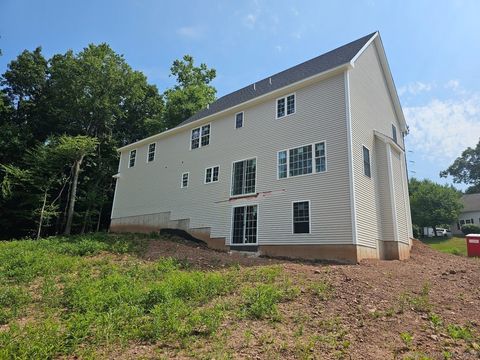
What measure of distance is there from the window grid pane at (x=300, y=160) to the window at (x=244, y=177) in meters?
2.06

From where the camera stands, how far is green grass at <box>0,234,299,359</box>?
5051 mm

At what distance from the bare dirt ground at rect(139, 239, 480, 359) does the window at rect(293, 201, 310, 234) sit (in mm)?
4041

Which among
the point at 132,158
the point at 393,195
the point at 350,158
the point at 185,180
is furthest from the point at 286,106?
the point at 132,158

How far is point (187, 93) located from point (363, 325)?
30.0 metres

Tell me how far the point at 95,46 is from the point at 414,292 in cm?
3310

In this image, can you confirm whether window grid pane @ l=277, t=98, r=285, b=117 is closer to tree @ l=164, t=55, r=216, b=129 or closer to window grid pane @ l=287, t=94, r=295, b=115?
window grid pane @ l=287, t=94, r=295, b=115

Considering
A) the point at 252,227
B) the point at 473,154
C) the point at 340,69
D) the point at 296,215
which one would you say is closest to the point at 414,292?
the point at 296,215

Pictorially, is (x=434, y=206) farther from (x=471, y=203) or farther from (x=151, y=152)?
(x=151, y=152)

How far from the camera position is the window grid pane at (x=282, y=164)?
14.5m

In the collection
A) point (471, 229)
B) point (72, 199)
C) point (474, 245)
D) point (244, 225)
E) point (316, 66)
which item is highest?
point (316, 66)

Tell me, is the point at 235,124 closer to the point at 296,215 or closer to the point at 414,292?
the point at 296,215

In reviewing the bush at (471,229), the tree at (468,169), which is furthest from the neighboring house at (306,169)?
the tree at (468,169)

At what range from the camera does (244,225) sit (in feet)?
50.0

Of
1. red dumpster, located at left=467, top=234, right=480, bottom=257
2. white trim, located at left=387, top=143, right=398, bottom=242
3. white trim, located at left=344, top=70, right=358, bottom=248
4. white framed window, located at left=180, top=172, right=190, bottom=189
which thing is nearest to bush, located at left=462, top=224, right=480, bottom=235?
red dumpster, located at left=467, top=234, right=480, bottom=257
